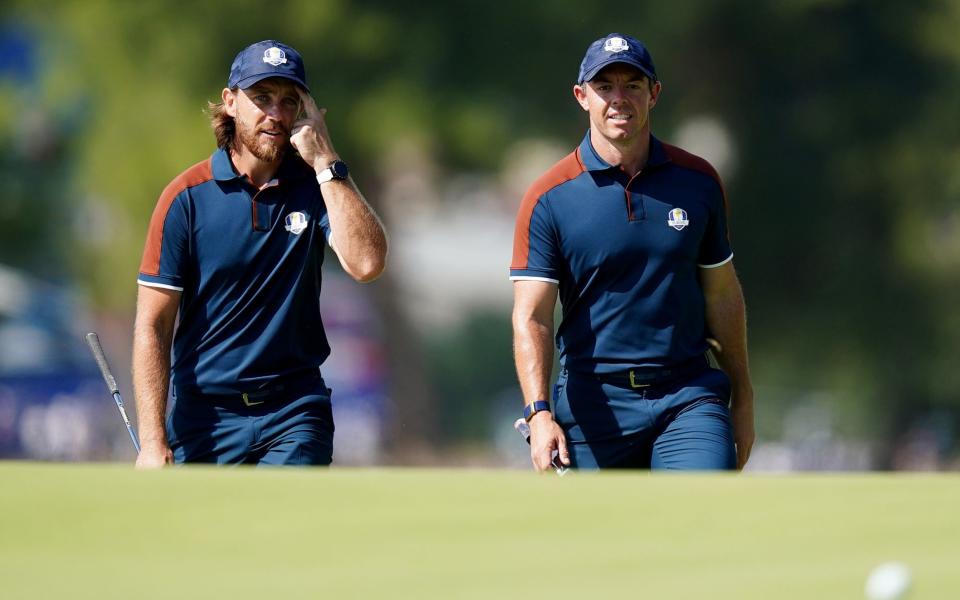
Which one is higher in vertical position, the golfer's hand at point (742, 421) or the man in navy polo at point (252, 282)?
the man in navy polo at point (252, 282)

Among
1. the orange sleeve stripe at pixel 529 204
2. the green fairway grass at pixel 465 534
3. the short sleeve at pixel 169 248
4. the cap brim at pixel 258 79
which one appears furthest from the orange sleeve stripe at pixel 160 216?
the green fairway grass at pixel 465 534

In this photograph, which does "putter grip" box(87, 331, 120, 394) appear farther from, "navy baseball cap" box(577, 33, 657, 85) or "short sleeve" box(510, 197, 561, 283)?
"navy baseball cap" box(577, 33, 657, 85)

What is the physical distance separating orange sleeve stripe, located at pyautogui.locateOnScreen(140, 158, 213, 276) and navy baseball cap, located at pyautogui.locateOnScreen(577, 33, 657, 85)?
1367 millimetres

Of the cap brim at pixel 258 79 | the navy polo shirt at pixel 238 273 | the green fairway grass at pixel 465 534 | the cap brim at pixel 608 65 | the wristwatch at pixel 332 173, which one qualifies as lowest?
the green fairway grass at pixel 465 534

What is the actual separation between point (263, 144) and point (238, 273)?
46 cm

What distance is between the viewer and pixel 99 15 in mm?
21875

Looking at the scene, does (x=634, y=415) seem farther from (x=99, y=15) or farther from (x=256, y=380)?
(x=99, y=15)

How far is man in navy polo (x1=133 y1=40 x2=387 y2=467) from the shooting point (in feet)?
18.7

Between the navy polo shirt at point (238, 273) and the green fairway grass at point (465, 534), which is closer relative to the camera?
the green fairway grass at point (465, 534)

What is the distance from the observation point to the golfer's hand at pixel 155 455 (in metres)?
5.64

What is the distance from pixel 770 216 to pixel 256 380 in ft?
57.8

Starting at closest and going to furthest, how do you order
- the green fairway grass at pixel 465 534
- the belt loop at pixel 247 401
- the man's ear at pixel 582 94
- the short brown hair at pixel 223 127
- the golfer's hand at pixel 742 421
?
1. the green fairway grass at pixel 465 534
2. the belt loop at pixel 247 401
3. the short brown hair at pixel 223 127
4. the man's ear at pixel 582 94
5. the golfer's hand at pixel 742 421

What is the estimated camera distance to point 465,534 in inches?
130

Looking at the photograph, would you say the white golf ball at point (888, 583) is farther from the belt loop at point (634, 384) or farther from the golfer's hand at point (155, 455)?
the golfer's hand at point (155, 455)
